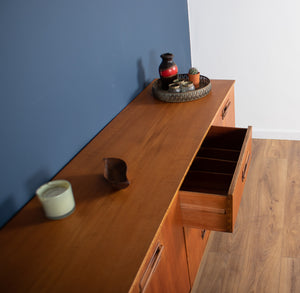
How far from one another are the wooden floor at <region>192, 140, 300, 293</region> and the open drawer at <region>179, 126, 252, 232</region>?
0.49 metres

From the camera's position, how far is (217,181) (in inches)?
61.1

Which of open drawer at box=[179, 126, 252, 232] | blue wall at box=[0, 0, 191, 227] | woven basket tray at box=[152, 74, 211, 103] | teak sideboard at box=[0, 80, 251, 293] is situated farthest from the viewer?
woven basket tray at box=[152, 74, 211, 103]

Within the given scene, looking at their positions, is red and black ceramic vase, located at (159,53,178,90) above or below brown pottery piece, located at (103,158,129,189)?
above

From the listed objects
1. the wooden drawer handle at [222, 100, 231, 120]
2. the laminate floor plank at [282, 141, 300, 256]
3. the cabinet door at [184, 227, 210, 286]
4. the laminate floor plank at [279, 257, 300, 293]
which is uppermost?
the wooden drawer handle at [222, 100, 231, 120]

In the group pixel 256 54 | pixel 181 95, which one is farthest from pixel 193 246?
pixel 256 54

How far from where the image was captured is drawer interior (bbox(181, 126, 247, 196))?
153 cm

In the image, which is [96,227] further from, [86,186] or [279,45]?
[279,45]

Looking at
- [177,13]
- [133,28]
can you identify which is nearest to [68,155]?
[133,28]

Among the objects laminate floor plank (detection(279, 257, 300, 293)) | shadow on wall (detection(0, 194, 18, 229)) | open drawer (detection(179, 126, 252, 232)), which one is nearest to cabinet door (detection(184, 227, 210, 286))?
open drawer (detection(179, 126, 252, 232))

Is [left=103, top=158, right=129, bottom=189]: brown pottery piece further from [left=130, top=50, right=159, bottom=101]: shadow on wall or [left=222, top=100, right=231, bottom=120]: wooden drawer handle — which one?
[left=222, top=100, right=231, bottom=120]: wooden drawer handle

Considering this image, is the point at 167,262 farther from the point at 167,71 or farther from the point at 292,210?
the point at 292,210

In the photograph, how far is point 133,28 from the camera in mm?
1849

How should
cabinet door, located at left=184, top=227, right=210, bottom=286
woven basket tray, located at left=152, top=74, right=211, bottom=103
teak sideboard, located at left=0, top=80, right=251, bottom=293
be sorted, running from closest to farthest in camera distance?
teak sideboard, located at left=0, top=80, right=251, bottom=293 → cabinet door, located at left=184, top=227, right=210, bottom=286 → woven basket tray, located at left=152, top=74, right=211, bottom=103

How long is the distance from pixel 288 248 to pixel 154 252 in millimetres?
1082
